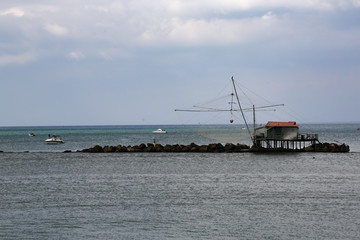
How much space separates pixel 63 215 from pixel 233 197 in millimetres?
13981

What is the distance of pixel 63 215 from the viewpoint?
3481 cm

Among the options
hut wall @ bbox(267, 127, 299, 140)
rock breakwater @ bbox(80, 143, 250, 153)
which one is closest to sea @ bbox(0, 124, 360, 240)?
hut wall @ bbox(267, 127, 299, 140)

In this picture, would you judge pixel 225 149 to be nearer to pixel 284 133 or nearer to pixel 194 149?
pixel 194 149

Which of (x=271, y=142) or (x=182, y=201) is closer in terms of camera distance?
(x=182, y=201)

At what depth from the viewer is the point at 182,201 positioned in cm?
4009

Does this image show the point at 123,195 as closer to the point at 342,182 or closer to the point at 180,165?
the point at 342,182

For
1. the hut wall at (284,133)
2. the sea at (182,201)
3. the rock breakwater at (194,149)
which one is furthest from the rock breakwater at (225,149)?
the sea at (182,201)

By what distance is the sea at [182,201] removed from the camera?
99.9ft

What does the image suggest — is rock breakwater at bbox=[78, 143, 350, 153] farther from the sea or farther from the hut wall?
the sea

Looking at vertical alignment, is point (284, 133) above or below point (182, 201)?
above

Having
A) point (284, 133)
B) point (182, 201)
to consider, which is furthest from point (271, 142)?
point (182, 201)

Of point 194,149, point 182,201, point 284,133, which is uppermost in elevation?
point 284,133

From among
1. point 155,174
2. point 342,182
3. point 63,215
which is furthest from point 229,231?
point 155,174

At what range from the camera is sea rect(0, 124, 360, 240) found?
99.9 ft
